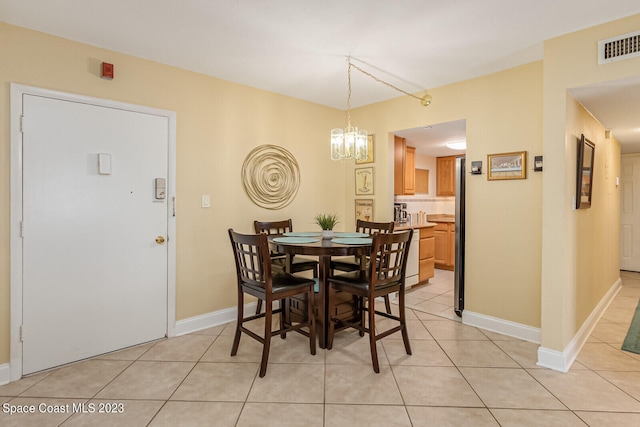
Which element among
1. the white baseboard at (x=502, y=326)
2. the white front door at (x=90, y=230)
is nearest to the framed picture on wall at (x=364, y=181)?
the white baseboard at (x=502, y=326)

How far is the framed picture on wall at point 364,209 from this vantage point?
4293mm

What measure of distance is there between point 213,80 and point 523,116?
2.88 m

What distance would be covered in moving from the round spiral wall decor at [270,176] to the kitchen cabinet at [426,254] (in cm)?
200

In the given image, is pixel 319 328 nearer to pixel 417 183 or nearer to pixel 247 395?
pixel 247 395

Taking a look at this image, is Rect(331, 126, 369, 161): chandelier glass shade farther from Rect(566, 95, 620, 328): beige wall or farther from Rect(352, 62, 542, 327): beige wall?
Rect(566, 95, 620, 328): beige wall

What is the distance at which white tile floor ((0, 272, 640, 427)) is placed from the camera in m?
1.92

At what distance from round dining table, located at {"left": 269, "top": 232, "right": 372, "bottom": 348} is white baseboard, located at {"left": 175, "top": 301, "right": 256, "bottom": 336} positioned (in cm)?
91

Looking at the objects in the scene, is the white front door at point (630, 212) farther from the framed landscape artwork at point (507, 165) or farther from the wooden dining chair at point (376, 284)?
the wooden dining chair at point (376, 284)

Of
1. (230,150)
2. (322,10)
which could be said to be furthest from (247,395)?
(322,10)

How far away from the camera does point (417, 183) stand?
6047 mm

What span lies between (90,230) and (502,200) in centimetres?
348

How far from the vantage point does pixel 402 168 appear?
15.0 feet

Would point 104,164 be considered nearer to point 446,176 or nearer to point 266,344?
point 266,344

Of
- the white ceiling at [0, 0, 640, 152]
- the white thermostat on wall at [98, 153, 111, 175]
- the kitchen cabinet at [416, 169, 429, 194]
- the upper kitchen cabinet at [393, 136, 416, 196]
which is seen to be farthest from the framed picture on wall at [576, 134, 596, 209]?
the white thermostat on wall at [98, 153, 111, 175]
